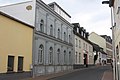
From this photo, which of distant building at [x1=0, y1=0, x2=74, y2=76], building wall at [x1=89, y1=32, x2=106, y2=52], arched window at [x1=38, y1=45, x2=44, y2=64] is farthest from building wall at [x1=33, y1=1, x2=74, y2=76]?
building wall at [x1=89, y1=32, x2=106, y2=52]

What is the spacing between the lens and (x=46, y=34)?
26.7 meters

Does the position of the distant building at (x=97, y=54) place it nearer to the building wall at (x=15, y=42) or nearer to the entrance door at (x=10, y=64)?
the building wall at (x=15, y=42)

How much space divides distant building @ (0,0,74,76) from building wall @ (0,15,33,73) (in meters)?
1.41

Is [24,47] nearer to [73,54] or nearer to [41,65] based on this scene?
[41,65]

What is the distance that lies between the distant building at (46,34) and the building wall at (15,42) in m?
1.41

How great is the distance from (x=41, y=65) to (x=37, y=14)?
5783 mm

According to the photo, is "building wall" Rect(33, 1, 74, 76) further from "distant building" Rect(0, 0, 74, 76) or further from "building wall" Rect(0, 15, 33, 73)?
"building wall" Rect(0, 15, 33, 73)

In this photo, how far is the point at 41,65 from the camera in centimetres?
2525

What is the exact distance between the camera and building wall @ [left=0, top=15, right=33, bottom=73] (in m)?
17.5

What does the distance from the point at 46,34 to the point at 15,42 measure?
7749 millimetres

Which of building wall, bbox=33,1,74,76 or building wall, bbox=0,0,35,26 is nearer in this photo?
building wall, bbox=0,0,35,26

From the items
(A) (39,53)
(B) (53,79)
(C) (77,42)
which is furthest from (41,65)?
(C) (77,42)

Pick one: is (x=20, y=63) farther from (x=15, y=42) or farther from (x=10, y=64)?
(x=15, y=42)

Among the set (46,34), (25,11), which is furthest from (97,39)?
(25,11)
